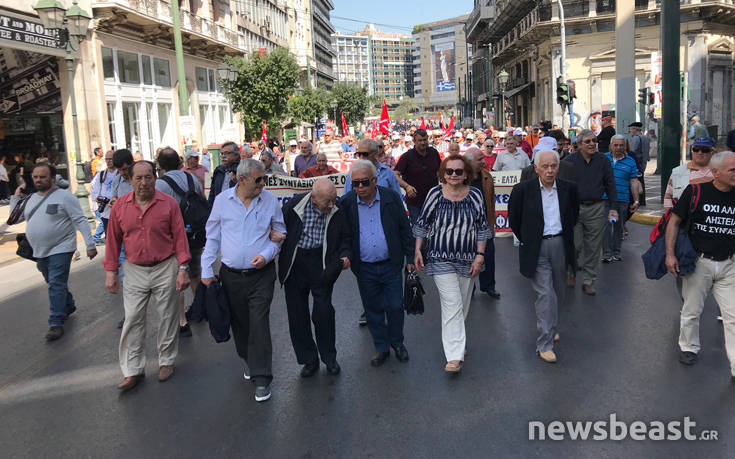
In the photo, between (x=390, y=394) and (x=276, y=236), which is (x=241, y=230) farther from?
(x=390, y=394)

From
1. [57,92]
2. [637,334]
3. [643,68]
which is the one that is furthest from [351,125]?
[637,334]

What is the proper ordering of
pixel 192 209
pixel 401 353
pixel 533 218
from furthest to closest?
1. pixel 192 209
2. pixel 401 353
3. pixel 533 218

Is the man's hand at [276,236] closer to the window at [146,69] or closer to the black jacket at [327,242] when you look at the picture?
the black jacket at [327,242]

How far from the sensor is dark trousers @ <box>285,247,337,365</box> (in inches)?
210

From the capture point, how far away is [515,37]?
51.2 m

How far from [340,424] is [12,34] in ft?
70.2

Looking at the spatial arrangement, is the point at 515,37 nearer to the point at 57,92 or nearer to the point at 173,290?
the point at 57,92

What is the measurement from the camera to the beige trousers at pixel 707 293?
507cm

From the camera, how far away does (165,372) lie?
5.58 meters


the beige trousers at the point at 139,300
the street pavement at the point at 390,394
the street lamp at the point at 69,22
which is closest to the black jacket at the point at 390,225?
the street pavement at the point at 390,394

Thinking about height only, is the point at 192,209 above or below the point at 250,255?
above

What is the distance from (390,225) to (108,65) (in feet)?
83.2

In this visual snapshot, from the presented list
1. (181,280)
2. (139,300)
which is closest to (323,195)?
(181,280)

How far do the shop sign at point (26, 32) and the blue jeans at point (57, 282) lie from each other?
17.0 metres
